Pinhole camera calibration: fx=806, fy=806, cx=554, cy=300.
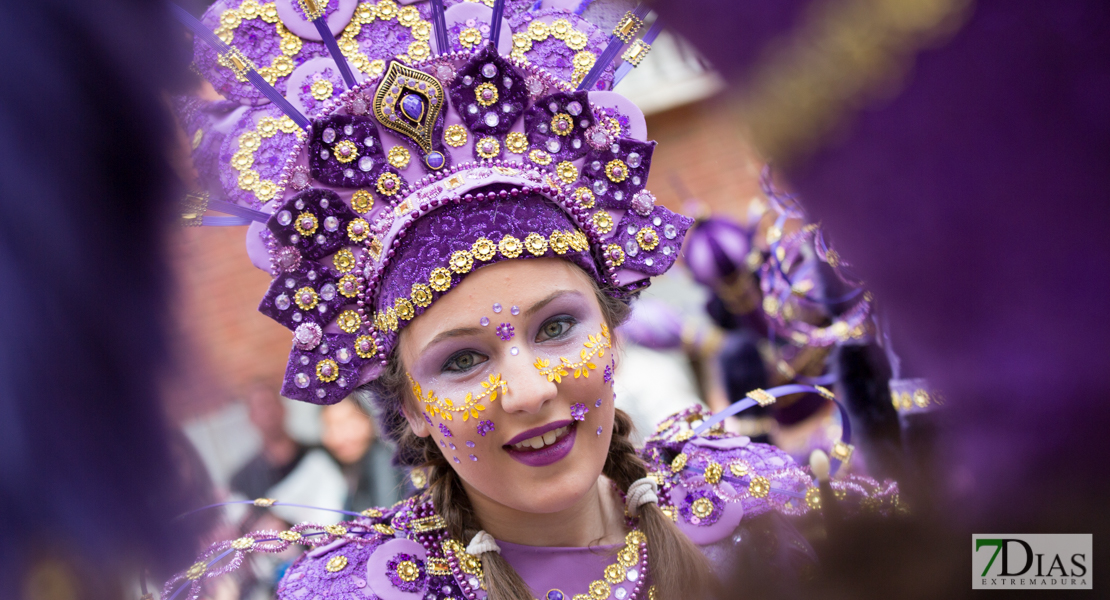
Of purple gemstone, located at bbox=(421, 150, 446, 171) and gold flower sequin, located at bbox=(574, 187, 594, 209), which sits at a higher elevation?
purple gemstone, located at bbox=(421, 150, 446, 171)

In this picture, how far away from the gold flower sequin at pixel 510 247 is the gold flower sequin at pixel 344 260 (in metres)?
0.40

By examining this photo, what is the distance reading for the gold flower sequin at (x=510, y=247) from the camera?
1765 mm

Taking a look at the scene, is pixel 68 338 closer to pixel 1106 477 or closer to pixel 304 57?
pixel 1106 477

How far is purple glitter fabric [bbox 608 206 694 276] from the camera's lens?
2.04 metres

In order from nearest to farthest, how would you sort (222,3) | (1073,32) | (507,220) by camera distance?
(1073,32) → (507,220) → (222,3)

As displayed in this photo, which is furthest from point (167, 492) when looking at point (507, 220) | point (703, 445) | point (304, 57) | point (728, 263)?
point (728, 263)

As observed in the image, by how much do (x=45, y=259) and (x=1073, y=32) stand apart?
819 millimetres

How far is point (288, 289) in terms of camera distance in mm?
1904

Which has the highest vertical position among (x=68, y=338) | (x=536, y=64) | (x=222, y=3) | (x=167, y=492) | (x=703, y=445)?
(x=222, y=3)

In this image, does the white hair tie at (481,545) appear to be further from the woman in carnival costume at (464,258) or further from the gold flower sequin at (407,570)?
the gold flower sequin at (407,570)

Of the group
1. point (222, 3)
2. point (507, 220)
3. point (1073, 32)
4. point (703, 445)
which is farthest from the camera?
point (703, 445)

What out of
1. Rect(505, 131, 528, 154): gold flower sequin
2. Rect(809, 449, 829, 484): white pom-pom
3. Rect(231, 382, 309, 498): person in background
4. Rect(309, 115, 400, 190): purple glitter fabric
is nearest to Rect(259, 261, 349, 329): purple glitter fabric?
Rect(309, 115, 400, 190): purple glitter fabric

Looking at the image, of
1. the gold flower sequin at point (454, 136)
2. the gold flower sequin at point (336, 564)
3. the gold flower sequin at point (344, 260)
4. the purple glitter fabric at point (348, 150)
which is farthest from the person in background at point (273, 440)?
the gold flower sequin at point (454, 136)

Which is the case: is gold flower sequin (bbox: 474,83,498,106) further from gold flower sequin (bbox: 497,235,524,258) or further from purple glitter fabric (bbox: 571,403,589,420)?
purple glitter fabric (bbox: 571,403,589,420)
